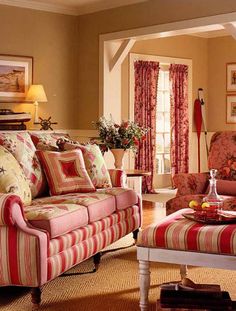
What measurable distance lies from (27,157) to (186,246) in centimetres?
171

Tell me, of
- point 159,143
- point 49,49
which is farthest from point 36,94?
point 159,143

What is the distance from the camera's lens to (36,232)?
11.2 ft

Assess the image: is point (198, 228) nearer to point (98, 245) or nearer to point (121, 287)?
point (121, 287)

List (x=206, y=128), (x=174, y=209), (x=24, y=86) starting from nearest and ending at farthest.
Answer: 1. (x=174, y=209)
2. (x=24, y=86)
3. (x=206, y=128)

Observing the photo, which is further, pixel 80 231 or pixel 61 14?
pixel 61 14

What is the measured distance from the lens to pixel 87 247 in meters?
4.04

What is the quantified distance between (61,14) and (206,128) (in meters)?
3.29

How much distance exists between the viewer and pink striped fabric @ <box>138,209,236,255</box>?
3120 millimetres

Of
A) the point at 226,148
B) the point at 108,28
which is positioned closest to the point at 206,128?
the point at 108,28

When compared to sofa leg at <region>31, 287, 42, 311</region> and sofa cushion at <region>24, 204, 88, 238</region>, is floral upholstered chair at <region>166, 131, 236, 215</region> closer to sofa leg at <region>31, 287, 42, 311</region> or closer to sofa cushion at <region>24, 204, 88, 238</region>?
sofa cushion at <region>24, 204, 88, 238</region>

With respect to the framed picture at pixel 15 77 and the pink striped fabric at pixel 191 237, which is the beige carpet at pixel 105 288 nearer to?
the pink striped fabric at pixel 191 237

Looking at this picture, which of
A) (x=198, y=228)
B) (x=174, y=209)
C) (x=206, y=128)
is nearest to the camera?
(x=198, y=228)

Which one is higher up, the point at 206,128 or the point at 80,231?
the point at 206,128

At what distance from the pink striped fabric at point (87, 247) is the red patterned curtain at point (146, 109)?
3.76 meters
